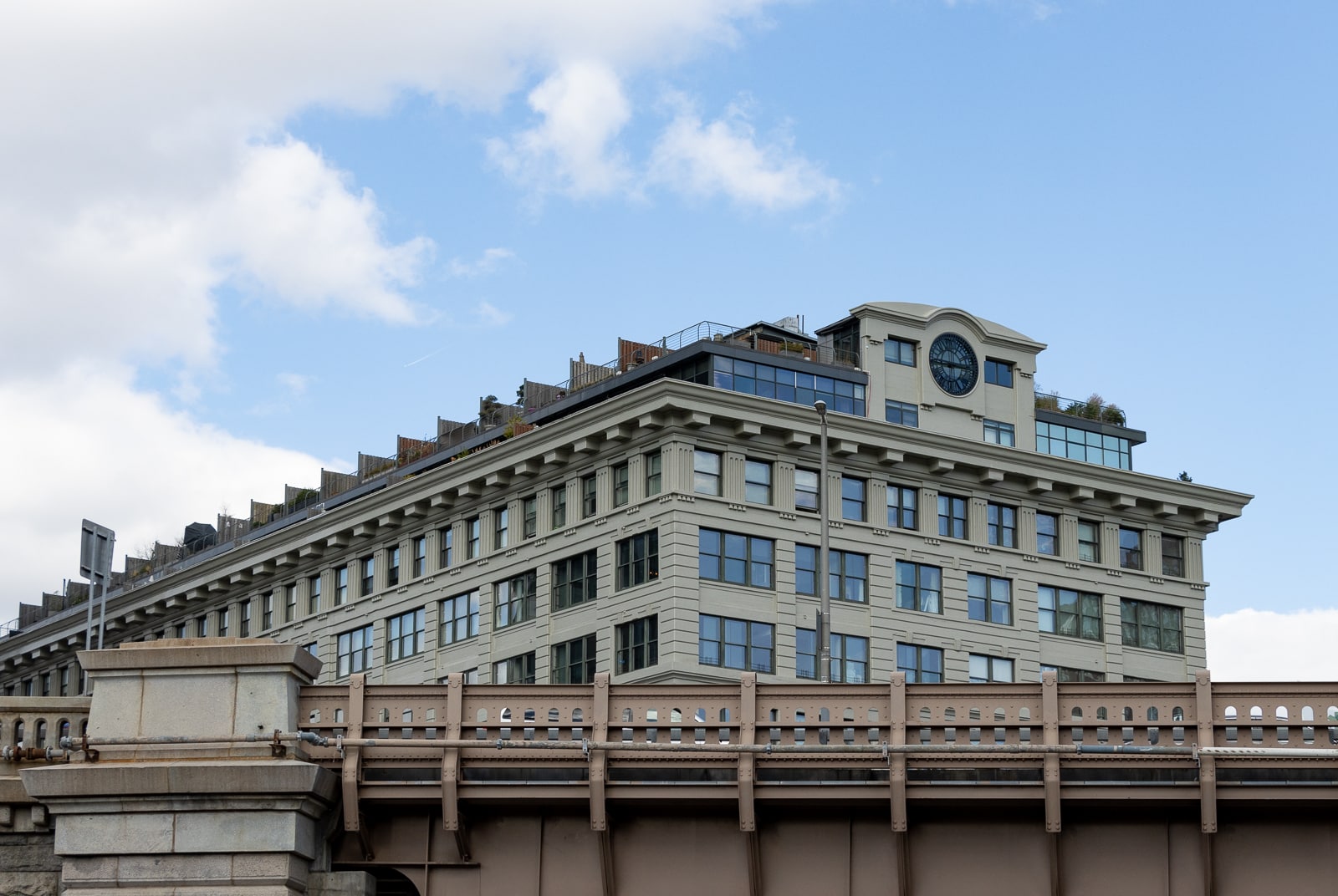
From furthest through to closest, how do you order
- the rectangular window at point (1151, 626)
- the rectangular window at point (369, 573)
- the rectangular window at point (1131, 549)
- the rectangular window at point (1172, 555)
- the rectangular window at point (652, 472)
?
the rectangular window at point (369, 573)
the rectangular window at point (1172, 555)
the rectangular window at point (1131, 549)
the rectangular window at point (1151, 626)
the rectangular window at point (652, 472)

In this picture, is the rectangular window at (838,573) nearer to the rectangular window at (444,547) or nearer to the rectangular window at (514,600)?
the rectangular window at (514,600)

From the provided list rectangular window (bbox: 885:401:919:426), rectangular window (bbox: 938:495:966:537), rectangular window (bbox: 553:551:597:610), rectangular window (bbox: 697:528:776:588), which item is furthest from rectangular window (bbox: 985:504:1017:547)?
rectangular window (bbox: 553:551:597:610)

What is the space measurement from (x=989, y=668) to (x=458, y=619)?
19.3m

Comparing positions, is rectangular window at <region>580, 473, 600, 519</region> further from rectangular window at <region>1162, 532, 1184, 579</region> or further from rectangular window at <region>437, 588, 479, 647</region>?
rectangular window at <region>1162, 532, 1184, 579</region>

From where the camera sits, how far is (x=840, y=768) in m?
34.4

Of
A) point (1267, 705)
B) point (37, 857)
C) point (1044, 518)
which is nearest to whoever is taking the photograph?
point (1267, 705)

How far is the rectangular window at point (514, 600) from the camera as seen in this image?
8519 cm

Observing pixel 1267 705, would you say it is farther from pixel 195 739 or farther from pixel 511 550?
pixel 511 550

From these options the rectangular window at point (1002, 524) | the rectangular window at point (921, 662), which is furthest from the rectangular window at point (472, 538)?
the rectangular window at point (1002, 524)

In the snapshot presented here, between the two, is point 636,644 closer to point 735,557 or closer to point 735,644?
point 735,644

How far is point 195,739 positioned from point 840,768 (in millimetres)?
9287

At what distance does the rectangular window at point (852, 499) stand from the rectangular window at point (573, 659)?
1025 centimetres

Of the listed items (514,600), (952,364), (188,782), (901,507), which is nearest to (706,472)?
(901,507)

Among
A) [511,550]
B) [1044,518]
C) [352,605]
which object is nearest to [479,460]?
[511,550]
